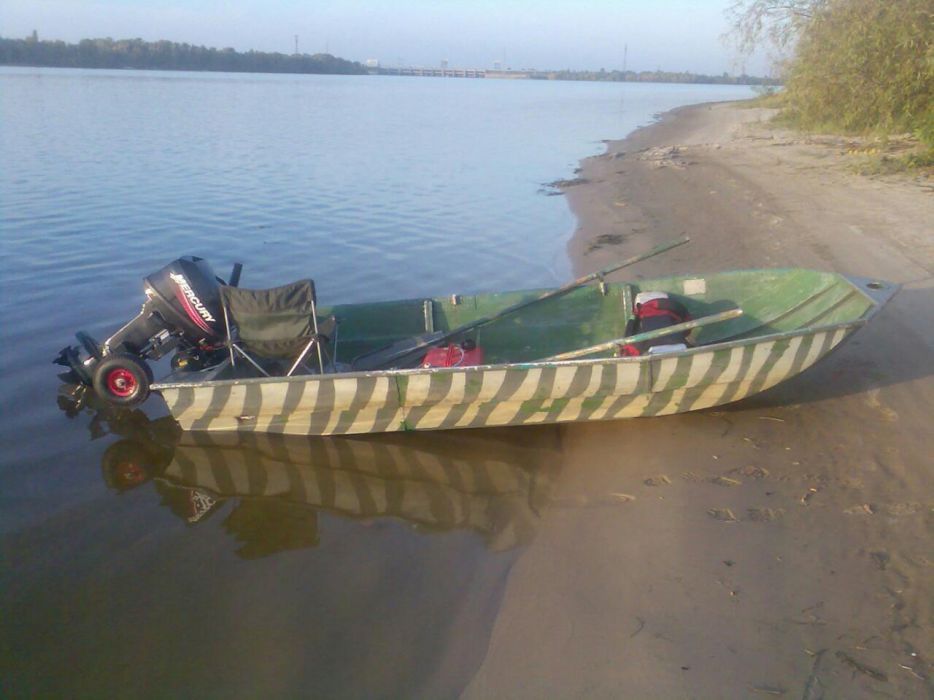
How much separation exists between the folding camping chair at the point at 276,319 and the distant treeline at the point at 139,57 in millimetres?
85452

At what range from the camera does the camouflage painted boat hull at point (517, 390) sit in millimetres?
5836

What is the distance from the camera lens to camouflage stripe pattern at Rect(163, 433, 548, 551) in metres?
5.35

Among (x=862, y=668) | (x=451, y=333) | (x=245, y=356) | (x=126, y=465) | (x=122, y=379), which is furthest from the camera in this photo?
(x=451, y=333)

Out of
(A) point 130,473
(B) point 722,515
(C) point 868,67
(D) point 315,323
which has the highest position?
(C) point 868,67

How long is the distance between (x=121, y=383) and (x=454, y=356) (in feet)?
9.90

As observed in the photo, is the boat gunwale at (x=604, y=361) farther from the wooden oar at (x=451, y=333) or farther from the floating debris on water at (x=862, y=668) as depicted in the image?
the floating debris on water at (x=862, y=668)

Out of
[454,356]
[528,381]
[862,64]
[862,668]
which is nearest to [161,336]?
[454,356]

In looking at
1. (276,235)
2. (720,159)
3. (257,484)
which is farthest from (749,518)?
(720,159)

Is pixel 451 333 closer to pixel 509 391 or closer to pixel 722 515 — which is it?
pixel 509 391

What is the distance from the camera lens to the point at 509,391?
594cm

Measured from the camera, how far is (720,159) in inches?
824

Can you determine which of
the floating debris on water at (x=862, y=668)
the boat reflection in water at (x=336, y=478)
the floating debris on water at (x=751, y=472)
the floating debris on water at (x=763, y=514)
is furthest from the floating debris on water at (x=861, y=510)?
the boat reflection in water at (x=336, y=478)

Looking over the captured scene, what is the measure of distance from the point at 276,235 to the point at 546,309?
7.61 meters

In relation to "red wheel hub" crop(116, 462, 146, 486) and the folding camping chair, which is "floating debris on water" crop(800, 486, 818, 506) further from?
"red wheel hub" crop(116, 462, 146, 486)
